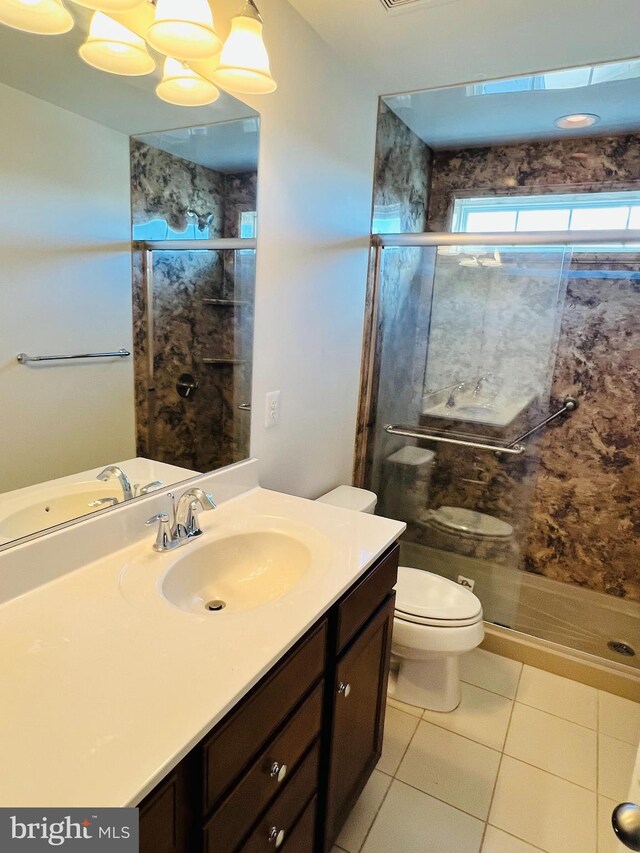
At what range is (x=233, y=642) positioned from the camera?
0.93m

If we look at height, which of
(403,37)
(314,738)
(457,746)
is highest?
(403,37)

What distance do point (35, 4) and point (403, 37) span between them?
1239mm

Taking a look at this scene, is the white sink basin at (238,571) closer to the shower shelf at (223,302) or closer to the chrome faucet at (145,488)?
the chrome faucet at (145,488)

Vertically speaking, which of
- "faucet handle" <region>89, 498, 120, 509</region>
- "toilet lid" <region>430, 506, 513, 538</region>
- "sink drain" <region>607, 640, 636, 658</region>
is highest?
"faucet handle" <region>89, 498, 120, 509</region>

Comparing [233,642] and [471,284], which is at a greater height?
[471,284]

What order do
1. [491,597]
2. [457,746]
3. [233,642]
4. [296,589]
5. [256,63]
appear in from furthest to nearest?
[491,597]
[457,746]
[256,63]
[296,589]
[233,642]

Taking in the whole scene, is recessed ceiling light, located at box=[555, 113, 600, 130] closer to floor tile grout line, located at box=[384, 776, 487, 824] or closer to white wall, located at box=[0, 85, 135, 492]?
white wall, located at box=[0, 85, 135, 492]

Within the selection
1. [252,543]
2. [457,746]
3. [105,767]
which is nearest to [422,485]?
[457,746]

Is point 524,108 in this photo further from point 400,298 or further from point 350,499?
point 350,499

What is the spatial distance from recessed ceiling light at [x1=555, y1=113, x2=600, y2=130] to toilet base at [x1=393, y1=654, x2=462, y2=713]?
2425 mm

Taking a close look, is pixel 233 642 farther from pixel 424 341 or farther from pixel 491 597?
pixel 424 341

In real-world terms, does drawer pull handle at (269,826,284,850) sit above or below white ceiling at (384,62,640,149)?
below

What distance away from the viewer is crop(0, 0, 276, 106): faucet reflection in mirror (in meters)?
1.03

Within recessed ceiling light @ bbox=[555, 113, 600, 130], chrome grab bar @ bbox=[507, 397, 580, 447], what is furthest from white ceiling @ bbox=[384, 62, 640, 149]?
chrome grab bar @ bbox=[507, 397, 580, 447]
